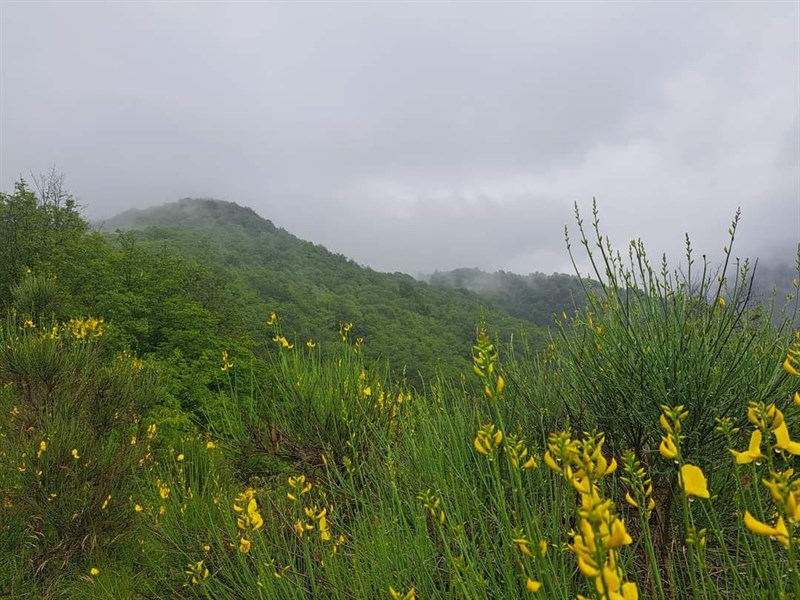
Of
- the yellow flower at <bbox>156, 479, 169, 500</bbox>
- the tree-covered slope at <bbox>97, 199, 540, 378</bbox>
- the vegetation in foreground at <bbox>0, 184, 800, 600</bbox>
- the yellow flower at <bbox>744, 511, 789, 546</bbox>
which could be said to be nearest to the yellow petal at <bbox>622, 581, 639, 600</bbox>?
the vegetation in foreground at <bbox>0, 184, 800, 600</bbox>

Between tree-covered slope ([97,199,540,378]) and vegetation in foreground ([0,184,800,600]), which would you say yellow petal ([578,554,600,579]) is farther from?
tree-covered slope ([97,199,540,378])

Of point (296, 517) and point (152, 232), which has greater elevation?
point (152, 232)

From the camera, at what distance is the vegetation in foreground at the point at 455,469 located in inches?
42.6

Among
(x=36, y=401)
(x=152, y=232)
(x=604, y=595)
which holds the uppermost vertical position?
(x=152, y=232)

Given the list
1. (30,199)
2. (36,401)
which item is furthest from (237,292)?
(36,401)

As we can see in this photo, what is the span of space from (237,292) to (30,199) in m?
12.4

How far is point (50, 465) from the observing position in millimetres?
4941

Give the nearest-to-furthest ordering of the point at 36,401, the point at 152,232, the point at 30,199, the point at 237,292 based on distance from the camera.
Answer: the point at 36,401 < the point at 30,199 < the point at 237,292 < the point at 152,232

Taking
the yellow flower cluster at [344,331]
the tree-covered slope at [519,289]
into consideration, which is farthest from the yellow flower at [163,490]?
the tree-covered slope at [519,289]

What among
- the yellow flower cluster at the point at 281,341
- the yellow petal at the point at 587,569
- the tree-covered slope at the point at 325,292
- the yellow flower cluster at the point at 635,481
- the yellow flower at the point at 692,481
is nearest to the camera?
the yellow petal at the point at 587,569

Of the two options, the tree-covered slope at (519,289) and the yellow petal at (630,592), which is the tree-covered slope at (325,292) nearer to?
the tree-covered slope at (519,289)

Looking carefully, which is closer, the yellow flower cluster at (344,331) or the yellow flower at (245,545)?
the yellow flower at (245,545)

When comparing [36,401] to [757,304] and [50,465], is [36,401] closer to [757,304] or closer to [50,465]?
[50,465]

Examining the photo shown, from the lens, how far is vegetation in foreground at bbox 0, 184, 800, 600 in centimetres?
108
